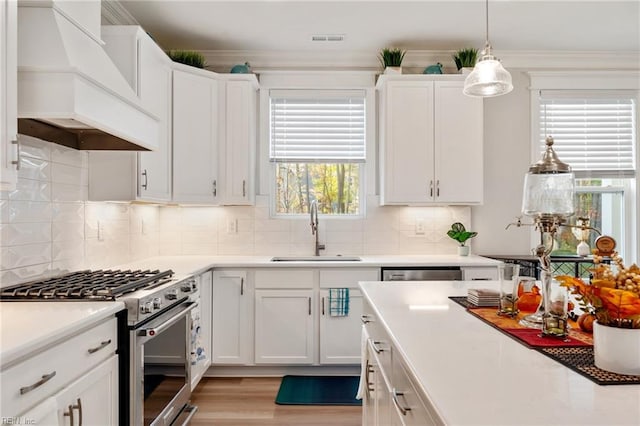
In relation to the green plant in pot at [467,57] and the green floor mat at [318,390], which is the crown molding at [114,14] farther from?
the green floor mat at [318,390]

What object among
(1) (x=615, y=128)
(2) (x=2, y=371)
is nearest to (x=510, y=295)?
(2) (x=2, y=371)

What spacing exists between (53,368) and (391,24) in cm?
310

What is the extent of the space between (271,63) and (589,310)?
3.28 meters

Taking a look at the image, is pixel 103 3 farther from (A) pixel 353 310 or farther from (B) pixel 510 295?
(B) pixel 510 295

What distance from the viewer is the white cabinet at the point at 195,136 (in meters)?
3.25

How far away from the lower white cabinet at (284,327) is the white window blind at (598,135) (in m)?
2.68

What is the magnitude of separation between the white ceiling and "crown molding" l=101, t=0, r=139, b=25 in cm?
5

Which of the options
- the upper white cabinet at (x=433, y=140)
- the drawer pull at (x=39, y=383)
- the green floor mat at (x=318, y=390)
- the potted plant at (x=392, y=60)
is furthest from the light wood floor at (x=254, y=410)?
the potted plant at (x=392, y=60)

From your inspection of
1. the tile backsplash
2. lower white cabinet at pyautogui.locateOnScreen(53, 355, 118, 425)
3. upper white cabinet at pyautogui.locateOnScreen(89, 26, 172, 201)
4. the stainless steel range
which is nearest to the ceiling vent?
upper white cabinet at pyautogui.locateOnScreen(89, 26, 172, 201)

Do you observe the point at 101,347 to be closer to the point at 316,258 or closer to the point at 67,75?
the point at 67,75

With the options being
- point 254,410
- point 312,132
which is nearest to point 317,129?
point 312,132

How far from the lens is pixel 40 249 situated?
7.18 ft

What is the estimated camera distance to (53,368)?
4.34 ft

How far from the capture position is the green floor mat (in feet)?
9.32
